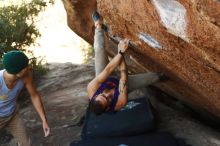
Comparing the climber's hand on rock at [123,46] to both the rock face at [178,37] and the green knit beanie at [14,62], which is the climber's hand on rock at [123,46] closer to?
the rock face at [178,37]

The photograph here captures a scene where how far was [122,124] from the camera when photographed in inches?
291

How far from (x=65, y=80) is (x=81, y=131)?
11.6 ft

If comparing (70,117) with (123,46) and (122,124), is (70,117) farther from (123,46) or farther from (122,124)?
(123,46)

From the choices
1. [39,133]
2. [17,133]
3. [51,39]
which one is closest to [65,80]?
[39,133]

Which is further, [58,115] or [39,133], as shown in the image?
[58,115]

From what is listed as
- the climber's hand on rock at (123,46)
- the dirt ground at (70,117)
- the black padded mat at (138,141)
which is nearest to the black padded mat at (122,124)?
the black padded mat at (138,141)

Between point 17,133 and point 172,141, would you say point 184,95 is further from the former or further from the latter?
point 17,133

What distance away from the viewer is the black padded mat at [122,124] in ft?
23.9

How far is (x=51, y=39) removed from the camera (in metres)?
19.0

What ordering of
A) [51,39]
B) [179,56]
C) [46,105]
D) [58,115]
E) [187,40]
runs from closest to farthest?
[187,40] → [179,56] → [58,115] → [46,105] → [51,39]

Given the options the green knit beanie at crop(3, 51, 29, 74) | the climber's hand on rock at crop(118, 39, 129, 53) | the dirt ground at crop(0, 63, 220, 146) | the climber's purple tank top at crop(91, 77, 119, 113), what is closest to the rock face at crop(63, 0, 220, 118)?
the climber's hand on rock at crop(118, 39, 129, 53)

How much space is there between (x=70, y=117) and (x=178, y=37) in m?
4.21

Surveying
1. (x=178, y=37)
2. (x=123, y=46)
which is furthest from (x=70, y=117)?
(x=178, y=37)

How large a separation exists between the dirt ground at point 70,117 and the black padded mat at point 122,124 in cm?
40
